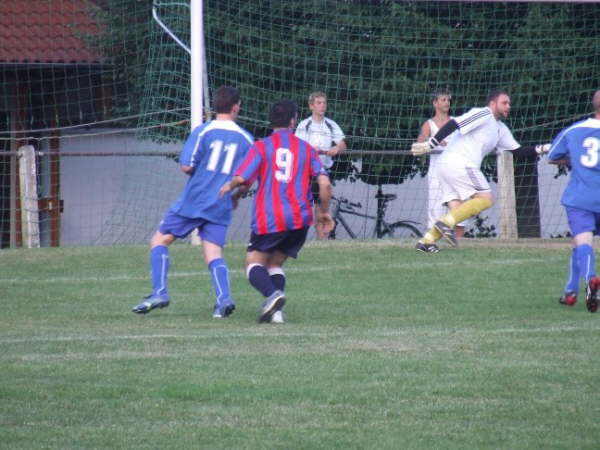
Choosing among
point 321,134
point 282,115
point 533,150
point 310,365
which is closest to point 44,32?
point 321,134

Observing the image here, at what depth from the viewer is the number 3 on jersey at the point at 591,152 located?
9711 millimetres

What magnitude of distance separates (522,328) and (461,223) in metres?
5.71

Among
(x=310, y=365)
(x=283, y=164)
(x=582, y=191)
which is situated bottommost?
(x=310, y=365)

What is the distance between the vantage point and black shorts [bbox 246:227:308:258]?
910 centimetres

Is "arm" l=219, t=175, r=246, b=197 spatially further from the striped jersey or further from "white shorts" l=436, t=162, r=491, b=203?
"white shorts" l=436, t=162, r=491, b=203

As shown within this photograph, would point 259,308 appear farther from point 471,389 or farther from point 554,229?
point 554,229

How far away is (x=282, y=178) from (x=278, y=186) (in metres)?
0.07

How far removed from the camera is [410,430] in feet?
17.8

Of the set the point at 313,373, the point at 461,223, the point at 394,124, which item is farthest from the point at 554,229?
the point at 313,373

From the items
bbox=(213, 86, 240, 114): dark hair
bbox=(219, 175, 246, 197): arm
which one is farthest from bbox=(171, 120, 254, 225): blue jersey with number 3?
bbox=(219, 175, 246, 197): arm

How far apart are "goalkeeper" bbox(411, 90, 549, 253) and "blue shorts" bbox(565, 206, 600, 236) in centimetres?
303

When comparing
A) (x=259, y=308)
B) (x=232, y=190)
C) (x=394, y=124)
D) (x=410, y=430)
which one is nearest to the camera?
(x=410, y=430)

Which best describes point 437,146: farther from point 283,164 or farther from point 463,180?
point 283,164

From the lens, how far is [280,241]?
915cm
